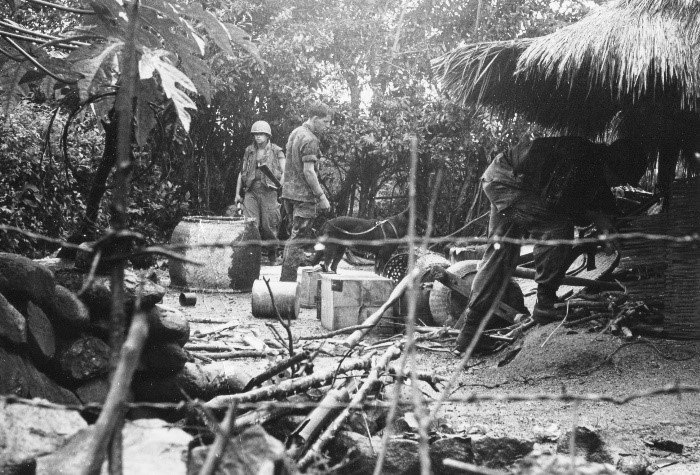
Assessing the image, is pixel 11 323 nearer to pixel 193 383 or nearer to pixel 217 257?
pixel 193 383

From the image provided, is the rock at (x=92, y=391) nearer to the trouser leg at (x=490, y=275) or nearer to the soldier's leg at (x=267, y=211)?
the trouser leg at (x=490, y=275)

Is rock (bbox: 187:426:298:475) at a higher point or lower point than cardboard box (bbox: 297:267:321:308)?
higher

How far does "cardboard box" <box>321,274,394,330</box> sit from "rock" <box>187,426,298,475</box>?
4.54 m

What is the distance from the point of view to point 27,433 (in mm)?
2197

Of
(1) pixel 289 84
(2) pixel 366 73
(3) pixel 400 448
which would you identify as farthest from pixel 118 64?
(2) pixel 366 73

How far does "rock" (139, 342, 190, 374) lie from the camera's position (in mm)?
3457

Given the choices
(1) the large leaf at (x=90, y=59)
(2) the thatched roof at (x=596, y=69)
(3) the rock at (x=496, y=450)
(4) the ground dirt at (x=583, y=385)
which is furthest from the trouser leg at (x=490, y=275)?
(1) the large leaf at (x=90, y=59)

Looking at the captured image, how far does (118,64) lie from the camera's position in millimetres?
2807

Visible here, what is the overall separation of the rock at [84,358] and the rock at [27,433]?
74 centimetres

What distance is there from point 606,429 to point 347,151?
11151mm

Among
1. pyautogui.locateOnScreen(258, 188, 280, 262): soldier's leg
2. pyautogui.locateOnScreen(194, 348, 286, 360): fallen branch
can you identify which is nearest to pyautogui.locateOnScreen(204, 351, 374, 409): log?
pyautogui.locateOnScreen(194, 348, 286, 360): fallen branch

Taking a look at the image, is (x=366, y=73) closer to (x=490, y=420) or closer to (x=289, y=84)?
(x=289, y=84)

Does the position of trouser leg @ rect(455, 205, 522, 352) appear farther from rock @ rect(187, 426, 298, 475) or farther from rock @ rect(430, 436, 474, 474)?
rock @ rect(187, 426, 298, 475)

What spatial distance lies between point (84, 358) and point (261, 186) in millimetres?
8247
